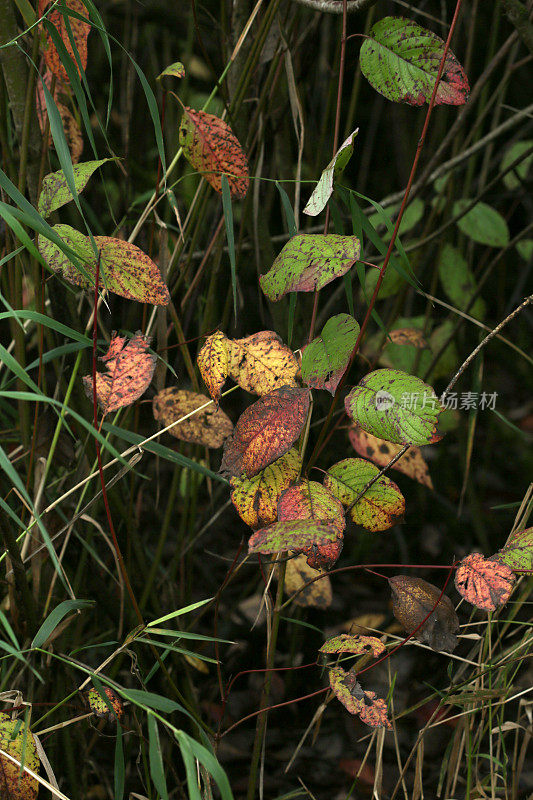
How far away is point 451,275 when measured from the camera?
117cm

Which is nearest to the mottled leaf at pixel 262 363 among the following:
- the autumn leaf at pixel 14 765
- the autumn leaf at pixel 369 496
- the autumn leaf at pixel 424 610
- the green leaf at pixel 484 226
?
the autumn leaf at pixel 369 496

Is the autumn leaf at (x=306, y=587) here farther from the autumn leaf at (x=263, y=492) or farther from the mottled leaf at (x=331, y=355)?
the mottled leaf at (x=331, y=355)

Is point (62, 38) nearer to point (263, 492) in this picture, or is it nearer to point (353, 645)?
point (263, 492)

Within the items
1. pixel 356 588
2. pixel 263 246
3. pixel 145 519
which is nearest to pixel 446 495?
pixel 356 588

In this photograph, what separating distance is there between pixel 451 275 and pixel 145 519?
708mm

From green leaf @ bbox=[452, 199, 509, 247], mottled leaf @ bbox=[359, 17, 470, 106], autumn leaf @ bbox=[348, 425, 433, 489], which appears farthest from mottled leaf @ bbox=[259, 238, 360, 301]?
green leaf @ bbox=[452, 199, 509, 247]

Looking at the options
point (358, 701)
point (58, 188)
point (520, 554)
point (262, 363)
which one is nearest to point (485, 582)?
point (520, 554)

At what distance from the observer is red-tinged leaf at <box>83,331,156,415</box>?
596 millimetres

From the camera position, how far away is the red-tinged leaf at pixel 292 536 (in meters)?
0.49

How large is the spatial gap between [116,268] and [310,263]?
177mm

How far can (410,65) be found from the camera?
550mm

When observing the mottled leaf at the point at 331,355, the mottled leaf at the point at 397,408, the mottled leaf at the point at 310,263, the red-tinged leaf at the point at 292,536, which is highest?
the mottled leaf at the point at 310,263

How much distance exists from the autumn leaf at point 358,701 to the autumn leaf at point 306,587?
0.16m

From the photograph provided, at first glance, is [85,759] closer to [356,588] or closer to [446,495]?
[356,588]
